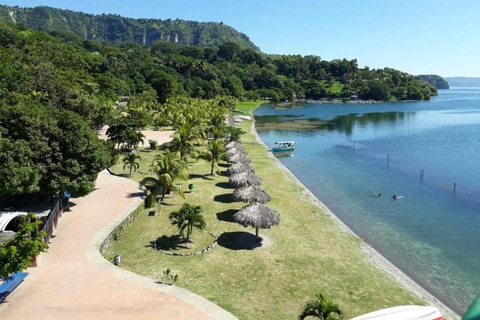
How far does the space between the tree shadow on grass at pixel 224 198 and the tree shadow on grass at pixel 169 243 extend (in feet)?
21.5

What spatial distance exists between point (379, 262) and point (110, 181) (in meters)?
18.9

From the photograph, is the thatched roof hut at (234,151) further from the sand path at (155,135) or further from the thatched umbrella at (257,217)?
the thatched umbrella at (257,217)

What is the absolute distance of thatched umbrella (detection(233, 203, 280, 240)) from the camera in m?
19.6

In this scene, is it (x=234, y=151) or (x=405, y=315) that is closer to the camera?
(x=405, y=315)

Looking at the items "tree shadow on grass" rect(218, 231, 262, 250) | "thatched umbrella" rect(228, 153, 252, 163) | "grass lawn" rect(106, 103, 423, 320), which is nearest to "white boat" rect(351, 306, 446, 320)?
"grass lawn" rect(106, 103, 423, 320)

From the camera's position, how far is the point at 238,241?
20281mm

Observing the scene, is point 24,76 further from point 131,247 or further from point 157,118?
point 131,247

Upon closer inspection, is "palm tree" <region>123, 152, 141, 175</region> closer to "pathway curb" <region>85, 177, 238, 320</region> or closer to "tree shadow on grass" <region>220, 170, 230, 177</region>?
"tree shadow on grass" <region>220, 170, 230, 177</region>

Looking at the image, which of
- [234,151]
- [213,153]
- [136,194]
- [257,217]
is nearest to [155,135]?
[234,151]

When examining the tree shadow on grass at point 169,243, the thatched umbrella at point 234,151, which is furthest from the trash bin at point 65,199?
the thatched umbrella at point 234,151

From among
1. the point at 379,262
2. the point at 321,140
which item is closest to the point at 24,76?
the point at 379,262

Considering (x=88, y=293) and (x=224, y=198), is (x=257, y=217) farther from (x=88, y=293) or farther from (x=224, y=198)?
(x=88, y=293)

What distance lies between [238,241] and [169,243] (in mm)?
3445

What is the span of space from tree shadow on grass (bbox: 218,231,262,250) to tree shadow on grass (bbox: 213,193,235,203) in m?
5.18
